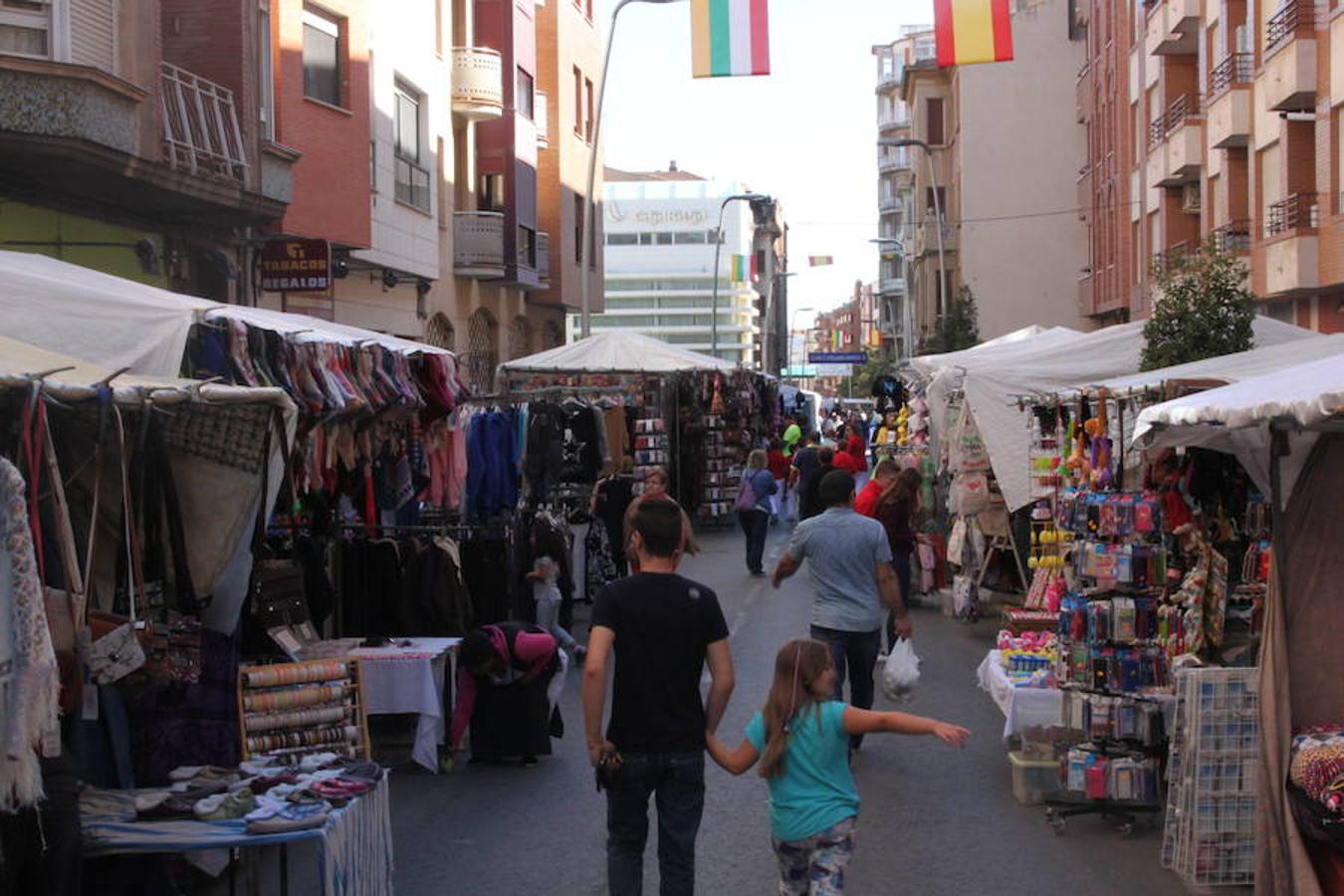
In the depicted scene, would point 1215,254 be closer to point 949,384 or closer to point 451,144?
point 949,384

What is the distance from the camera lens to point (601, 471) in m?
18.5

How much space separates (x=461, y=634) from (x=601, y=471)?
738 cm

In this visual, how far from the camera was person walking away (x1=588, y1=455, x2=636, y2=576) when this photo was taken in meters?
18.3

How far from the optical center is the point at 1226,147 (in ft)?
104

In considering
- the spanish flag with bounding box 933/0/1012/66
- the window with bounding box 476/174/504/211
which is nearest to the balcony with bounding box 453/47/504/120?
the window with bounding box 476/174/504/211

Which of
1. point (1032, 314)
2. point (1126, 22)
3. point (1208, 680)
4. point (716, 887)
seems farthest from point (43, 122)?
point (1032, 314)

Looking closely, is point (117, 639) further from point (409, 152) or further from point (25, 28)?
point (409, 152)

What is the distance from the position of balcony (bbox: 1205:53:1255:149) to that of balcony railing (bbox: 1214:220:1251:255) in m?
1.54

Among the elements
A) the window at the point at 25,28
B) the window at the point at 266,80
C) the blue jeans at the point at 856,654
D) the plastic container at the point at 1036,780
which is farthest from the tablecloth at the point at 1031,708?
the window at the point at 266,80

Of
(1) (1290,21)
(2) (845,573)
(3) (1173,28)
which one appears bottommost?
(2) (845,573)

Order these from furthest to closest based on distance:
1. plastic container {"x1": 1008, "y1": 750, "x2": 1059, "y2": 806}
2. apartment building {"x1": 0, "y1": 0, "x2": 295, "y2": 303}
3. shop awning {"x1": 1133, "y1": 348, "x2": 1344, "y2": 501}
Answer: apartment building {"x1": 0, "y1": 0, "x2": 295, "y2": 303} → plastic container {"x1": 1008, "y1": 750, "x2": 1059, "y2": 806} → shop awning {"x1": 1133, "y1": 348, "x2": 1344, "y2": 501}

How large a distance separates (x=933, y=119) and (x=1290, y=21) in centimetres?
5140

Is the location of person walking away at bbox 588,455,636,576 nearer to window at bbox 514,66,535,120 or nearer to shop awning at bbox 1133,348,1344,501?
shop awning at bbox 1133,348,1344,501

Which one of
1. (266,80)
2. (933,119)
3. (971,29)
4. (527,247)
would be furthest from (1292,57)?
(933,119)
